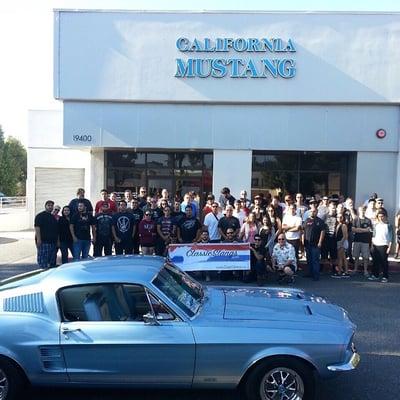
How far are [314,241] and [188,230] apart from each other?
2.87 metres

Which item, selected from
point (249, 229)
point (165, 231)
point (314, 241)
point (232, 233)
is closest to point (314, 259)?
point (314, 241)

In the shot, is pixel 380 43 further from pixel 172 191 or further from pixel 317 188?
pixel 172 191

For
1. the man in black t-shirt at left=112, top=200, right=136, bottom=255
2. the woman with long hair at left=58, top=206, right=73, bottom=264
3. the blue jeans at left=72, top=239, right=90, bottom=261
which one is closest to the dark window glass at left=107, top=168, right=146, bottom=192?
the woman with long hair at left=58, top=206, right=73, bottom=264

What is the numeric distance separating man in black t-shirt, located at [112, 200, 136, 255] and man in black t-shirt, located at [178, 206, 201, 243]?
1102 millimetres

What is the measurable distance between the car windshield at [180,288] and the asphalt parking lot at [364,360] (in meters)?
0.93

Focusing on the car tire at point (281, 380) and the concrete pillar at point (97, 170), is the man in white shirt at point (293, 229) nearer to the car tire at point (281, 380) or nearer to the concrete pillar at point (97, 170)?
the car tire at point (281, 380)

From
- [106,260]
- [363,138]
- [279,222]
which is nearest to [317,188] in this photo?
[363,138]

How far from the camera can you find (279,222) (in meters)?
12.0

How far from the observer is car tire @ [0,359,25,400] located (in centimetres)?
458

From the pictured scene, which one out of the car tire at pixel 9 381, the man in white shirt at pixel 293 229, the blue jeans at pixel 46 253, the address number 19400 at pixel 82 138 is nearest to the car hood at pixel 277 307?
the car tire at pixel 9 381

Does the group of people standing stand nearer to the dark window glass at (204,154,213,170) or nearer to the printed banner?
the printed banner

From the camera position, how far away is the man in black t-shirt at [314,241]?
11.2m

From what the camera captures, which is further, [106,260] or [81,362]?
[106,260]

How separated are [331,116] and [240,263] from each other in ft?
24.4
